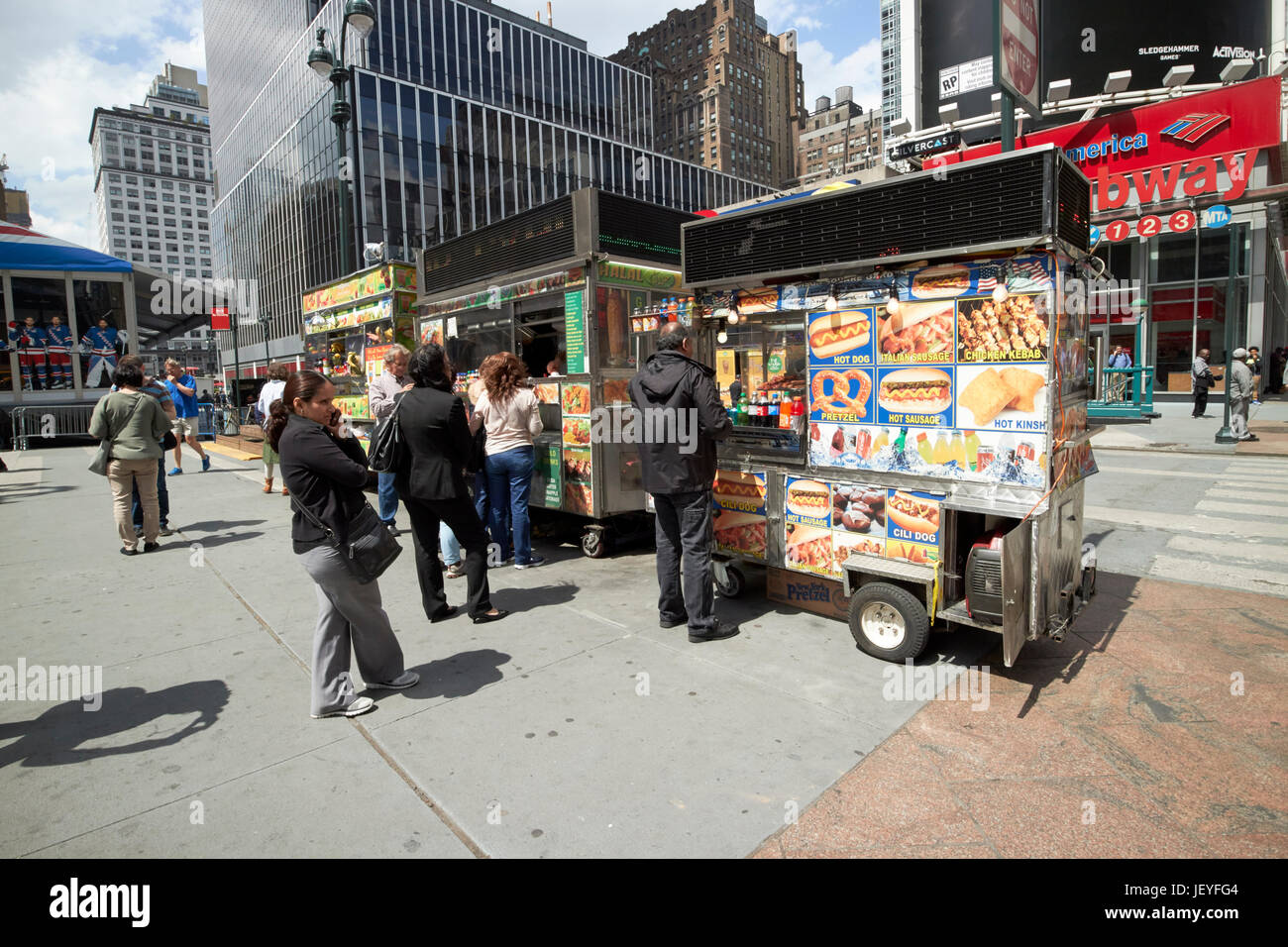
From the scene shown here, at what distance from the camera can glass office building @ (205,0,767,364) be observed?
2138 inches

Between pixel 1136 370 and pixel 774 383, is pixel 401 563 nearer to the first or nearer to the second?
pixel 774 383

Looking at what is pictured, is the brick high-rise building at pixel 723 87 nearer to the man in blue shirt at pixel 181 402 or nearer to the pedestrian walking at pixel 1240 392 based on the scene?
the pedestrian walking at pixel 1240 392

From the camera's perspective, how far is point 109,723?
11.6ft

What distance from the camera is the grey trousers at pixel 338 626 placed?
3.46 meters

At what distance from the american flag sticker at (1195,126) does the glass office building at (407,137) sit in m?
32.1

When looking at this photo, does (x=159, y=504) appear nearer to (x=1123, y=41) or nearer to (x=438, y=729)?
(x=438, y=729)

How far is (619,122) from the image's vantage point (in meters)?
80.4

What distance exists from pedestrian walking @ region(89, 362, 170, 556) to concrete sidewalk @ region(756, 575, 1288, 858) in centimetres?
691

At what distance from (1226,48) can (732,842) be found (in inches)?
1199

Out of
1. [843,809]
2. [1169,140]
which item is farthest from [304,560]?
[1169,140]

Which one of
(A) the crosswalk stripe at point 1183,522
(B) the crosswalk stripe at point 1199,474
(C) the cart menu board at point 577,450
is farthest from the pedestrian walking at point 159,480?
(B) the crosswalk stripe at point 1199,474

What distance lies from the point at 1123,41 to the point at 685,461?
27.4m

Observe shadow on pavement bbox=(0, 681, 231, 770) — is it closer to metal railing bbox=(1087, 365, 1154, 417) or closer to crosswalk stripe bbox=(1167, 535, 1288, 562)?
crosswalk stripe bbox=(1167, 535, 1288, 562)

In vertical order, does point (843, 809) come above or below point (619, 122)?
below
